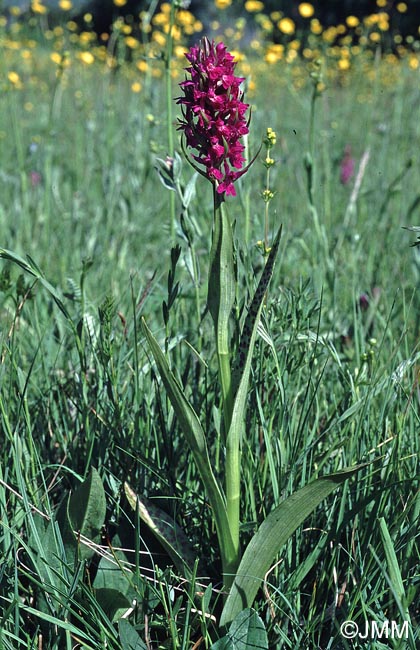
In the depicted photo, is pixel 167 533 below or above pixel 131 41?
below

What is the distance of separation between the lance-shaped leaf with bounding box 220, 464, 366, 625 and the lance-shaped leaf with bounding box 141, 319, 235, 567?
0.05 m

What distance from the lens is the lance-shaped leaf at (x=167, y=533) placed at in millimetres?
930

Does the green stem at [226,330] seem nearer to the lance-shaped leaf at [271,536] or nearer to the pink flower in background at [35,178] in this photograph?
the lance-shaped leaf at [271,536]

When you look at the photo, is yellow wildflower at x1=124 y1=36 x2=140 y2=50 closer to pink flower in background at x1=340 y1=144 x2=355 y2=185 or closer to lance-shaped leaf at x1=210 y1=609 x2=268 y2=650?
pink flower in background at x1=340 y1=144 x2=355 y2=185

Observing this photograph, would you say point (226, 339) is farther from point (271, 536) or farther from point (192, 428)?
point (271, 536)

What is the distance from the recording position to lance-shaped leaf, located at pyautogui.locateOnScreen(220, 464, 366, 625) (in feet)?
2.64

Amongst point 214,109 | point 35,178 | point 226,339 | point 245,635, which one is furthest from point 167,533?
point 35,178

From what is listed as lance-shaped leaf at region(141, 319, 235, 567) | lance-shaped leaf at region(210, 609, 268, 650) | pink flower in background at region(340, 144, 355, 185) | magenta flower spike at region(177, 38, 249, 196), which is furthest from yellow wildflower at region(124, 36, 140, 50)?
lance-shaped leaf at region(210, 609, 268, 650)

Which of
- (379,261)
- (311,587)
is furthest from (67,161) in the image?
(311,587)

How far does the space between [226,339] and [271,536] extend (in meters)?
0.25

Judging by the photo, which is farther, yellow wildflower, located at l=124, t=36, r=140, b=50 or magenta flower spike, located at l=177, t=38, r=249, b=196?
yellow wildflower, located at l=124, t=36, r=140, b=50

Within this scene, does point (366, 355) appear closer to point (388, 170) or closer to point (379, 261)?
point (379, 261)

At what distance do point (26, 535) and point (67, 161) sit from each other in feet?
9.21

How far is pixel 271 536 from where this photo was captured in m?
0.85
